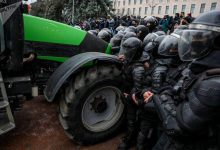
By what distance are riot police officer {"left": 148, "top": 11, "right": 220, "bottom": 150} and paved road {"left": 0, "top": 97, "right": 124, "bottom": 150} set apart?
1.80 meters

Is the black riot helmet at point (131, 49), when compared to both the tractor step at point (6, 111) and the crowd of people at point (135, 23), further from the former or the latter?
the crowd of people at point (135, 23)

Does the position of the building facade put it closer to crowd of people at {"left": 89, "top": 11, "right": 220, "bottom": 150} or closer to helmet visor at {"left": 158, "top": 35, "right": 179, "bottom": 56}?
helmet visor at {"left": 158, "top": 35, "right": 179, "bottom": 56}

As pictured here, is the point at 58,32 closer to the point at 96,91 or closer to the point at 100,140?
the point at 96,91

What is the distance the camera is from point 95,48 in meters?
4.56

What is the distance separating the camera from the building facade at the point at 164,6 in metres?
44.0

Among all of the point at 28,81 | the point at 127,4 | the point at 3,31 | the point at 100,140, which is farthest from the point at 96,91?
the point at 127,4

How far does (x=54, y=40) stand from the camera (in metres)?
4.21

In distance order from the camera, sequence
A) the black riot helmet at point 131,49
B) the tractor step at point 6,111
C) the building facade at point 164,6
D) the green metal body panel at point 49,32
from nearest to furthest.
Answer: the tractor step at point 6,111 < the black riot helmet at point 131,49 < the green metal body panel at point 49,32 < the building facade at point 164,6

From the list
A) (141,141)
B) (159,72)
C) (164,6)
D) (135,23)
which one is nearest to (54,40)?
(159,72)

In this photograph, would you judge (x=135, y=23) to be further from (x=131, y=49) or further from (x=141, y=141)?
(x=141, y=141)

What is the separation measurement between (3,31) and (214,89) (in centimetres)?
277

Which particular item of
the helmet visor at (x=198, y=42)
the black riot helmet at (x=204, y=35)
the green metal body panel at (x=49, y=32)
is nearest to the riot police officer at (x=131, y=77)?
the green metal body panel at (x=49, y=32)

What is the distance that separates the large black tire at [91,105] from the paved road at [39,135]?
0.21m

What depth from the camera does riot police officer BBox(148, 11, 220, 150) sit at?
1.72 m
